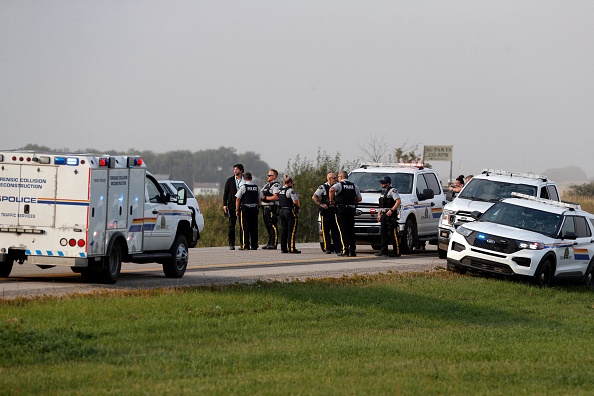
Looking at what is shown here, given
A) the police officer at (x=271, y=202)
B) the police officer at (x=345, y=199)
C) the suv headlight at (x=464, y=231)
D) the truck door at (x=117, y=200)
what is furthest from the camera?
the police officer at (x=271, y=202)

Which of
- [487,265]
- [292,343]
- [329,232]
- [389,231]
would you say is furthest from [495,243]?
[292,343]

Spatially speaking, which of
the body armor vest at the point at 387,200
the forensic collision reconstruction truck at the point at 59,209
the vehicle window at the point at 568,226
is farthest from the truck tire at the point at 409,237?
the forensic collision reconstruction truck at the point at 59,209

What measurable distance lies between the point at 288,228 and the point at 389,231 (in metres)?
2.56

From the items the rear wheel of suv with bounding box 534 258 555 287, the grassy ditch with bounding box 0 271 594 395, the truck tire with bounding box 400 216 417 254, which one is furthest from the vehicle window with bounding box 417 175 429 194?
the grassy ditch with bounding box 0 271 594 395

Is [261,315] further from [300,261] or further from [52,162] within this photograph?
[300,261]

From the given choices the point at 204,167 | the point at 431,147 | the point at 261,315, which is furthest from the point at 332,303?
the point at 204,167

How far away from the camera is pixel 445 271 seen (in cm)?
2228

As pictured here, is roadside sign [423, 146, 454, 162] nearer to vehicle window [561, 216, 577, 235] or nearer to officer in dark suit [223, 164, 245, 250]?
officer in dark suit [223, 164, 245, 250]

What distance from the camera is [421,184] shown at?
91.9ft

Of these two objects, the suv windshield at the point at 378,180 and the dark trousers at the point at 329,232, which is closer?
the dark trousers at the point at 329,232

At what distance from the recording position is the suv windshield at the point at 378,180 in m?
27.3

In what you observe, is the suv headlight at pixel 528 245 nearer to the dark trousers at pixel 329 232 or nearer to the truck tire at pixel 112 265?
the dark trousers at pixel 329 232

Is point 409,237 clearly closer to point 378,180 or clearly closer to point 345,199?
point 378,180

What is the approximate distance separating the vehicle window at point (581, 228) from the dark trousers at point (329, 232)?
602 centimetres
